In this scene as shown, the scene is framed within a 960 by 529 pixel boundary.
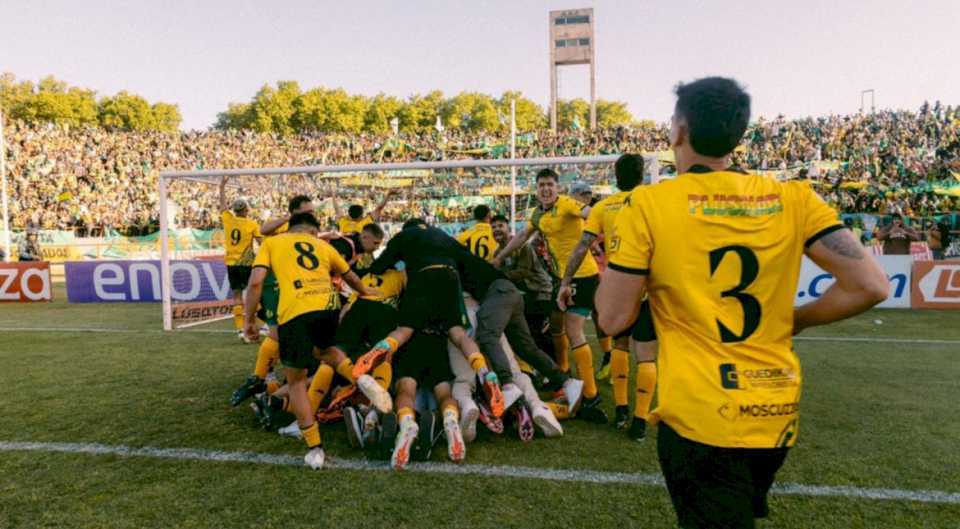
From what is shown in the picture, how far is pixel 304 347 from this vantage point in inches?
166

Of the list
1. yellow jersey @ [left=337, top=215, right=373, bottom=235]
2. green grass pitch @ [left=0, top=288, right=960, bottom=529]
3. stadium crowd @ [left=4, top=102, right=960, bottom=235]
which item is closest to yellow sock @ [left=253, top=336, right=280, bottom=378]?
green grass pitch @ [left=0, top=288, right=960, bottom=529]

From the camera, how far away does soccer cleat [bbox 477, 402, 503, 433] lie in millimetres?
4582

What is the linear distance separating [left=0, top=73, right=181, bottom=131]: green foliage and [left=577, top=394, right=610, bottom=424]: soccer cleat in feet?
222

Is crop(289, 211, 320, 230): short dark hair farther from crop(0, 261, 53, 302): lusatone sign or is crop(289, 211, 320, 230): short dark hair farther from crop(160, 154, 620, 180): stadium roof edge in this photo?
crop(0, 261, 53, 302): lusatone sign

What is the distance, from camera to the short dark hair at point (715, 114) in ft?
5.47

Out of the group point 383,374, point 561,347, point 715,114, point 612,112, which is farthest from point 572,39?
point 715,114

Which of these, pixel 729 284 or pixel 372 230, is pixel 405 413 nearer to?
pixel 372 230

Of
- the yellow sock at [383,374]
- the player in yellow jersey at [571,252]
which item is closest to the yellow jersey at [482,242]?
the player in yellow jersey at [571,252]

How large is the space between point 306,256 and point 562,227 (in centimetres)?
253

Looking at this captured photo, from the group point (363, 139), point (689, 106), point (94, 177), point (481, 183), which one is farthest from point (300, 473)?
point (363, 139)

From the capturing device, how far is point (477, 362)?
4.74 m

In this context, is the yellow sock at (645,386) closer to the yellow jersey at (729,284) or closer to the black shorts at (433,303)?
the black shorts at (433,303)

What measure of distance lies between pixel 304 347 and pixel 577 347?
2.52 meters

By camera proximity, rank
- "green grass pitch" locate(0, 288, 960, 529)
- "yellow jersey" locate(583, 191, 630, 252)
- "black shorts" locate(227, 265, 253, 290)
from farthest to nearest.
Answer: "black shorts" locate(227, 265, 253, 290), "yellow jersey" locate(583, 191, 630, 252), "green grass pitch" locate(0, 288, 960, 529)
